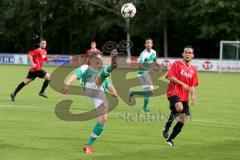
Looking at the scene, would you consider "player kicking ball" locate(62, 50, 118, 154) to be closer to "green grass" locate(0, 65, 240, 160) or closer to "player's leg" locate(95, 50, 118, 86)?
"player's leg" locate(95, 50, 118, 86)

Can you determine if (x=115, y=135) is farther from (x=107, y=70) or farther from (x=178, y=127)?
(x=107, y=70)

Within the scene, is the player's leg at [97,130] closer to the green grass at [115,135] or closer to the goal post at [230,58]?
the green grass at [115,135]

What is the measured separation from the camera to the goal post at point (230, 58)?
45.8 meters

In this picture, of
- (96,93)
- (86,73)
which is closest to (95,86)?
(96,93)

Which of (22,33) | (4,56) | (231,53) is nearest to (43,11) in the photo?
(22,33)

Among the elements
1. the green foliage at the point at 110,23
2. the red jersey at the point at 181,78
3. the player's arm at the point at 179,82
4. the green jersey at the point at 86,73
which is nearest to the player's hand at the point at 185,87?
the player's arm at the point at 179,82

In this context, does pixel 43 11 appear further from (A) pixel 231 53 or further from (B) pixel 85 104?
(B) pixel 85 104

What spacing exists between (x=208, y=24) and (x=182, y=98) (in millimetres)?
45873

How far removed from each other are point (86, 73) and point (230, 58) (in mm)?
36403

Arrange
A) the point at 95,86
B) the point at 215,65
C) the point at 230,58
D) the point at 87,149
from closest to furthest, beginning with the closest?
the point at 87,149 < the point at 95,86 < the point at 230,58 < the point at 215,65

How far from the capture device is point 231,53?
4669cm

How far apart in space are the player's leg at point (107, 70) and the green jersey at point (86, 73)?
0.41 m

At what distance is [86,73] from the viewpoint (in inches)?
444

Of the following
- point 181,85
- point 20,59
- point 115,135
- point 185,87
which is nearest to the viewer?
point 185,87
